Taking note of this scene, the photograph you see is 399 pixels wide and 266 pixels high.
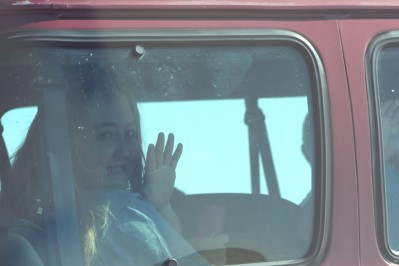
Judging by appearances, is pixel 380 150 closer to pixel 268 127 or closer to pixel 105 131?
pixel 268 127

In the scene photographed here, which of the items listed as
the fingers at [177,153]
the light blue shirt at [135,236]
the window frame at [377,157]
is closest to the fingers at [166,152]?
the fingers at [177,153]

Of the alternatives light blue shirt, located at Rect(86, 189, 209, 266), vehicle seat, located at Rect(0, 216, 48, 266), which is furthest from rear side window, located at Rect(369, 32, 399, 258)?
vehicle seat, located at Rect(0, 216, 48, 266)

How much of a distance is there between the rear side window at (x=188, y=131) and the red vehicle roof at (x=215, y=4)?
9 centimetres

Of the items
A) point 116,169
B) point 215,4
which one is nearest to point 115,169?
point 116,169

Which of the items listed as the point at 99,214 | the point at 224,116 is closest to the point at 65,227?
the point at 99,214

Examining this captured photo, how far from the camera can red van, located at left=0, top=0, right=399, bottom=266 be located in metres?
2.12

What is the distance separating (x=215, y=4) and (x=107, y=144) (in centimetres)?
Result: 52

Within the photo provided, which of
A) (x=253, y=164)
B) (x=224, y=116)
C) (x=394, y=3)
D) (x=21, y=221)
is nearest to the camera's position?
(x=21, y=221)

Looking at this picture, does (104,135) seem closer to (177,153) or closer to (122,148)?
(122,148)

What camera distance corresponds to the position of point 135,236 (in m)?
2.20

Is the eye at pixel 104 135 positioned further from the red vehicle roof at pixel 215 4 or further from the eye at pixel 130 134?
the red vehicle roof at pixel 215 4

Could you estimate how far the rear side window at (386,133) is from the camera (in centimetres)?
236

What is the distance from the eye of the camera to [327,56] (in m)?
2.36

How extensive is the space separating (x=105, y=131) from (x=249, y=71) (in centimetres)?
48
